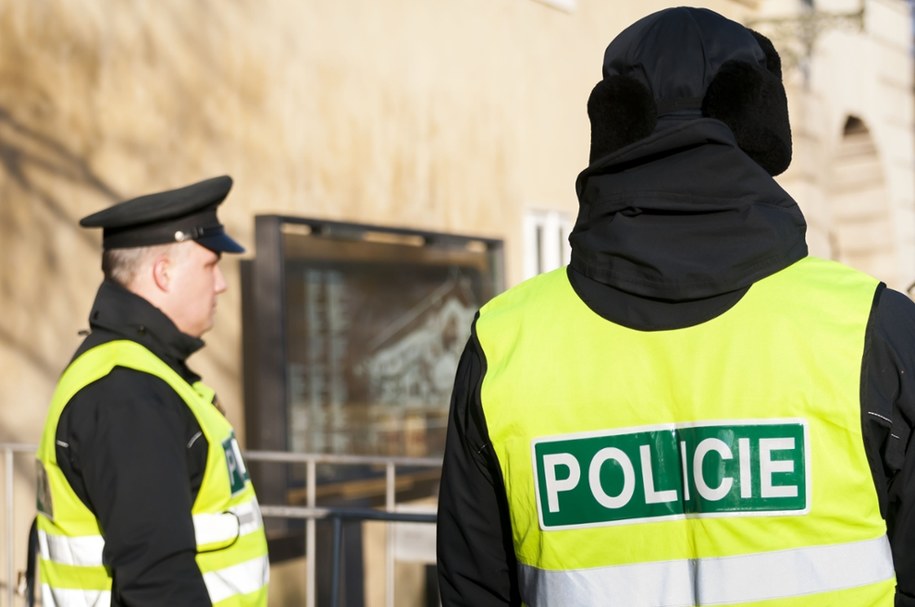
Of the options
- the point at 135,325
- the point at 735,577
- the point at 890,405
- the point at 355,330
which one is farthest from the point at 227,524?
the point at 355,330

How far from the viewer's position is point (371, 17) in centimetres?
703

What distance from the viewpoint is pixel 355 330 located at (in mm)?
6629

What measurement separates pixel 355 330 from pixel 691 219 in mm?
5005

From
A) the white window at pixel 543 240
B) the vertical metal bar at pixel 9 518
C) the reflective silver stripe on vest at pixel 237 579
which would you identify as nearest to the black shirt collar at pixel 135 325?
the reflective silver stripe on vest at pixel 237 579

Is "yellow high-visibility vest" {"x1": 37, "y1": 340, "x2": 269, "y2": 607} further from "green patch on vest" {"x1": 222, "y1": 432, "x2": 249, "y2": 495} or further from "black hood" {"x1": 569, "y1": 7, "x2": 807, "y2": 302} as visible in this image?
"black hood" {"x1": 569, "y1": 7, "x2": 807, "y2": 302}

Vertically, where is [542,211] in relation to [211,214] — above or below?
above

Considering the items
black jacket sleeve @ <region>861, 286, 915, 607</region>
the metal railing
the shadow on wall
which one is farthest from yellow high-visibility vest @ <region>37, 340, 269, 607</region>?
the shadow on wall

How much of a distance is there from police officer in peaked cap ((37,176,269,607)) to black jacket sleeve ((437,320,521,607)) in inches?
36.7

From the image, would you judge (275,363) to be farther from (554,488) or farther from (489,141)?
(554,488)

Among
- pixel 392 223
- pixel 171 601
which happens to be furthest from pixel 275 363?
pixel 171 601

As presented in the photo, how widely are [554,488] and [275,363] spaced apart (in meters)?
4.32

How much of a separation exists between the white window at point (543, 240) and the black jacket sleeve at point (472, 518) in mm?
6405

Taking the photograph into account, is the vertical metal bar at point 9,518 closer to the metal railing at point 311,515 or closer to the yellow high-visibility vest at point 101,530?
the metal railing at point 311,515

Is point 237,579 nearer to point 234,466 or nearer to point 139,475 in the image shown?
point 234,466
